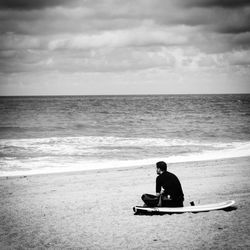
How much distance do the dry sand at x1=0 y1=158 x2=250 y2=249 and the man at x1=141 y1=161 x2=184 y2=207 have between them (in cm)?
34

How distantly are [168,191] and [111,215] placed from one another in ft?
5.47

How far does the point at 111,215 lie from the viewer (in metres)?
7.53

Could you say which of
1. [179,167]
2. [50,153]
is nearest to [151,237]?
Result: [179,167]

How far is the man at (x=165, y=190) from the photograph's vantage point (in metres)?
6.94

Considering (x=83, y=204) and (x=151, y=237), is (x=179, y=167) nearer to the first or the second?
(x=83, y=204)

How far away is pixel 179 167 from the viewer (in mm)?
13883

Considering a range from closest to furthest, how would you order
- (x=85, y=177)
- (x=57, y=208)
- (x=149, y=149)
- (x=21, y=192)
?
(x=57, y=208) < (x=21, y=192) < (x=85, y=177) < (x=149, y=149)

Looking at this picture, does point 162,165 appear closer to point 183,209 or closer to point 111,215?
point 183,209

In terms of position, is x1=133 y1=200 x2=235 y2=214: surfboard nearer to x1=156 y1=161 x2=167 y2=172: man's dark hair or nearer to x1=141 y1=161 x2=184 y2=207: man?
x1=141 y1=161 x2=184 y2=207: man

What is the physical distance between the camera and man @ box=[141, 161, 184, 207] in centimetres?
694

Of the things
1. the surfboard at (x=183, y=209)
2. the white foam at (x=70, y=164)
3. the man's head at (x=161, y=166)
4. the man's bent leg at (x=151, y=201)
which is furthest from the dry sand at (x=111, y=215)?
the white foam at (x=70, y=164)

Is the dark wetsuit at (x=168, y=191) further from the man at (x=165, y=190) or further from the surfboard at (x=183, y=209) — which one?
the surfboard at (x=183, y=209)

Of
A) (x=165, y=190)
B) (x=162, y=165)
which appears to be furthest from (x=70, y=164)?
(x=162, y=165)

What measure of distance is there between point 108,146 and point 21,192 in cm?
1207
